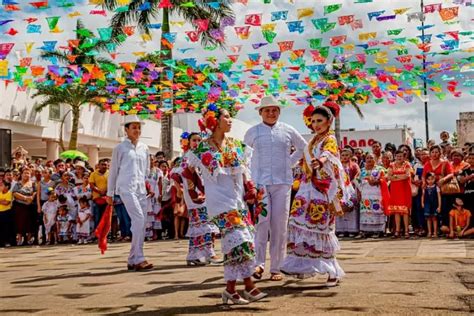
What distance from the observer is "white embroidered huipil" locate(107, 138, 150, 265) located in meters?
8.05

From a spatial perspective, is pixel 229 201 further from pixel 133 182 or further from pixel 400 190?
pixel 400 190

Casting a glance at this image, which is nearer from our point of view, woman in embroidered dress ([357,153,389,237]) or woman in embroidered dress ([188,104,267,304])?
woman in embroidered dress ([188,104,267,304])

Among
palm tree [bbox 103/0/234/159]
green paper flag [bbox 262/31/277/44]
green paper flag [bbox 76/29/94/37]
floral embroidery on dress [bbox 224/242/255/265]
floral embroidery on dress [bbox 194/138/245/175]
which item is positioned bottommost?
floral embroidery on dress [bbox 224/242/255/265]

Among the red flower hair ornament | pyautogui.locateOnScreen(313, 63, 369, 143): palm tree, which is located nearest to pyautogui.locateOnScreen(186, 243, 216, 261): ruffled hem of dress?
the red flower hair ornament

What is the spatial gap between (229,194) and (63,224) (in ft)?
33.9

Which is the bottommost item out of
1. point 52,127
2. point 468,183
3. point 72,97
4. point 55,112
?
point 468,183

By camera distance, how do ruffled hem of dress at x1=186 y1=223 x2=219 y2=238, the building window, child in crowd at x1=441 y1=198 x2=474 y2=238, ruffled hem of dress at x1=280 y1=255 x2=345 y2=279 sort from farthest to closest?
the building window → child in crowd at x1=441 y1=198 x2=474 y2=238 → ruffled hem of dress at x1=186 y1=223 x2=219 y2=238 → ruffled hem of dress at x1=280 y1=255 x2=345 y2=279

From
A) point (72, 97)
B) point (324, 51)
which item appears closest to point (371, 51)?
point (324, 51)

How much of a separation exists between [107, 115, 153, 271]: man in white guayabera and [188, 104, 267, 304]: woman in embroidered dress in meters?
2.51

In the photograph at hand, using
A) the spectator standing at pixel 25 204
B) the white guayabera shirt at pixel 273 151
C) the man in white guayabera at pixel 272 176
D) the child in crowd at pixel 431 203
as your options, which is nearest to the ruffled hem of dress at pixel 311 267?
the man in white guayabera at pixel 272 176

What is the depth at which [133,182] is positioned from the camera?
26.8 feet

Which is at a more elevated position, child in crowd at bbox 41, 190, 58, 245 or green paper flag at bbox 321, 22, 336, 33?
green paper flag at bbox 321, 22, 336, 33

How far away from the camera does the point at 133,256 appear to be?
26.6 ft

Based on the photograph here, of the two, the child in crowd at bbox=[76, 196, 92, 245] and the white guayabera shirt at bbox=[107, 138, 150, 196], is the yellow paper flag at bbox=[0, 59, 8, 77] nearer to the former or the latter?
the child in crowd at bbox=[76, 196, 92, 245]
